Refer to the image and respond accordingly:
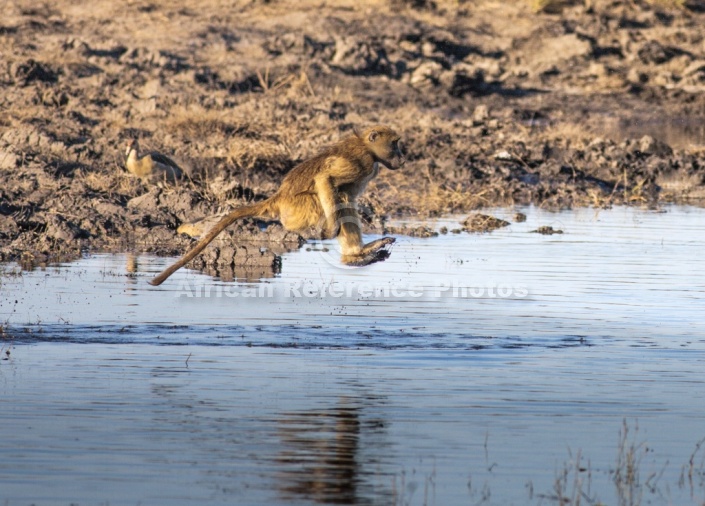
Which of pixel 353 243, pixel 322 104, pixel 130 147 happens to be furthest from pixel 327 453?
pixel 322 104

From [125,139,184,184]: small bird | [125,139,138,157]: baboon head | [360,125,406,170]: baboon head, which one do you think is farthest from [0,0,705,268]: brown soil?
[360,125,406,170]: baboon head

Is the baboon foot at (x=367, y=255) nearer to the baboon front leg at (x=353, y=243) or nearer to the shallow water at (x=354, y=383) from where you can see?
the baboon front leg at (x=353, y=243)

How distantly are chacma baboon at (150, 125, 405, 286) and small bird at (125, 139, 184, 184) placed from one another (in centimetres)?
674

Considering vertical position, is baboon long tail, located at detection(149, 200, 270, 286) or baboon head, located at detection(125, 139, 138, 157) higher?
baboon head, located at detection(125, 139, 138, 157)

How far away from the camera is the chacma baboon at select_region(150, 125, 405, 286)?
8852mm

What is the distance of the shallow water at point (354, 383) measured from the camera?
5.66 metres

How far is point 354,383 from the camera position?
24.5 ft

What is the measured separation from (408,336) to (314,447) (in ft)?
9.37

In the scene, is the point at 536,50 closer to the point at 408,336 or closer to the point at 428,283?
the point at 428,283

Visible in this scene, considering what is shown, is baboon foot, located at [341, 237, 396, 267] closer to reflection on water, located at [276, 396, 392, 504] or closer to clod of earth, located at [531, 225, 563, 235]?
reflection on water, located at [276, 396, 392, 504]

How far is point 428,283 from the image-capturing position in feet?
36.4

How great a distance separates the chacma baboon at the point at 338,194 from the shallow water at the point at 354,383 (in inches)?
25.5

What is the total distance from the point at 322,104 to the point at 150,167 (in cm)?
708

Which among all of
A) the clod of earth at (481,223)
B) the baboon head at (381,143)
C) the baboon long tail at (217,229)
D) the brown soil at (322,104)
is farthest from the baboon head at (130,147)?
the baboon head at (381,143)
